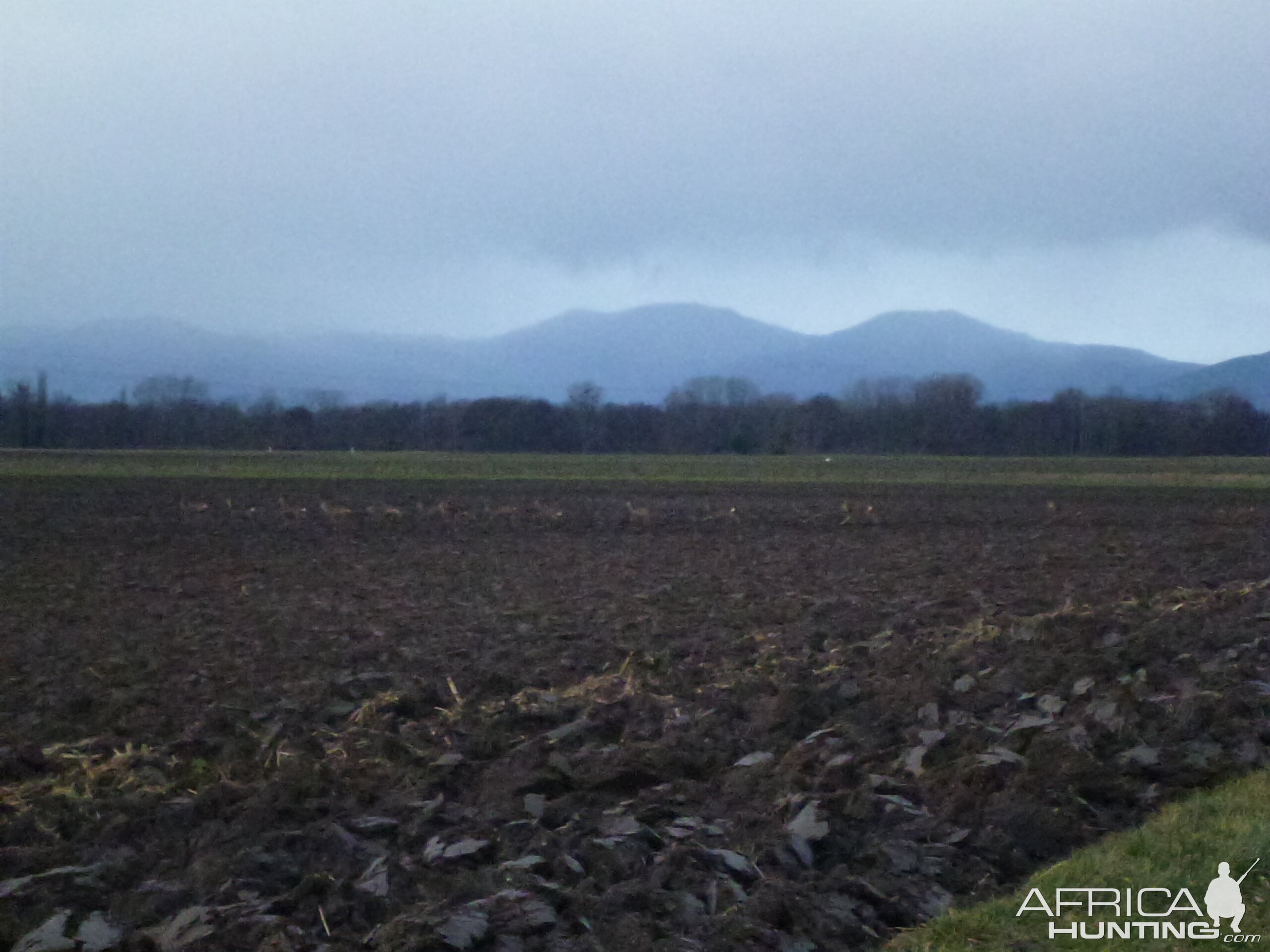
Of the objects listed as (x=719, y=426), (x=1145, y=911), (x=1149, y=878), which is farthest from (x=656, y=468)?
(x=1145, y=911)

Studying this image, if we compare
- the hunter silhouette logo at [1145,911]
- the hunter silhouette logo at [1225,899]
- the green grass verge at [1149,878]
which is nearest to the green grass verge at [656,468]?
the green grass verge at [1149,878]

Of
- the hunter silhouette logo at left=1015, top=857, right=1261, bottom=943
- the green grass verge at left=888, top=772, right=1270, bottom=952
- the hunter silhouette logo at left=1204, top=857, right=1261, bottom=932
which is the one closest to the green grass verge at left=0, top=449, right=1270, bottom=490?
the green grass verge at left=888, top=772, right=1270, bottom=952

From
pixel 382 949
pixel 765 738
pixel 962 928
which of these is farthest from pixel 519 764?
pixel 962 928

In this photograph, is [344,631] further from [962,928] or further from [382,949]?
[962,928]

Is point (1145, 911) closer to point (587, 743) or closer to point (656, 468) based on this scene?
point (587, 743)

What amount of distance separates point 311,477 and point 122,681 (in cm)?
3724

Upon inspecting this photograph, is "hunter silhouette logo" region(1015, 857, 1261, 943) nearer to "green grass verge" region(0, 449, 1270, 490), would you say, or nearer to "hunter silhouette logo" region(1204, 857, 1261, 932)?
"hunter silhouette logo" region(1204, 857, 1261, 932)

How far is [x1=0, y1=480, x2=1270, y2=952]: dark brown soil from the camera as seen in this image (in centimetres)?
582

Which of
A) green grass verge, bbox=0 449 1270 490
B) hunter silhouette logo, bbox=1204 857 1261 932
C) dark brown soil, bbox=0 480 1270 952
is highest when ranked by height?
green grass verge, bbox=0 449 1270 490

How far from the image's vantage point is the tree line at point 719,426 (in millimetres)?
86062

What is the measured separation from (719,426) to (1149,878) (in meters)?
88.4

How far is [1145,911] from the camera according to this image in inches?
215

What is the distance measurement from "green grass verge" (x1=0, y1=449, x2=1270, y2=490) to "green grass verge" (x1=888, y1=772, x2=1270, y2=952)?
40.5m

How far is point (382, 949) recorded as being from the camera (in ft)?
17.2
